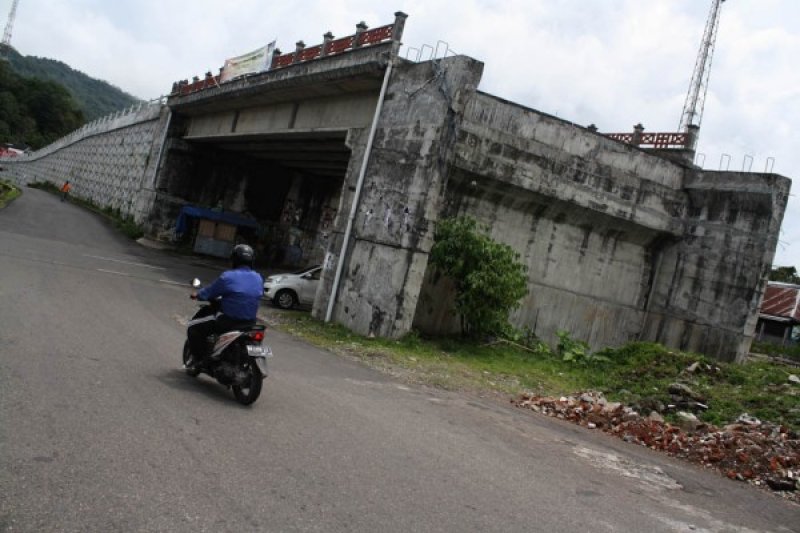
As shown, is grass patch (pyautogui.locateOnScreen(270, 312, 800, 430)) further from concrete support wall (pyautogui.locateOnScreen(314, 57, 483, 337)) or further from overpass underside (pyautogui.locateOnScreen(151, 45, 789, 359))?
overpass underside (pyautogui.locateOnScreen(151, 45, 789, 359))

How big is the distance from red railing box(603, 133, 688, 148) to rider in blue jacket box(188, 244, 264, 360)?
1623 cm

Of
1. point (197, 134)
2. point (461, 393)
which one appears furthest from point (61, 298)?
point (197, 134)

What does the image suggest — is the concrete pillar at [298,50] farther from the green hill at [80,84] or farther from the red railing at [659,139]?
the green hill at [80,84]

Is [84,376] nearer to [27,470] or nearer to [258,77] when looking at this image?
[27,470]

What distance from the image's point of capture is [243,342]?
671cm

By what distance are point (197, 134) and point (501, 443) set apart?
2655 centimetres

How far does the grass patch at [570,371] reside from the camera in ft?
36.7

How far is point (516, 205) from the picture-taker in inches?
661

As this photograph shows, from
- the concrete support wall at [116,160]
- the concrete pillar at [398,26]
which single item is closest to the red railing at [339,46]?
the concrete pillar at [398,26]

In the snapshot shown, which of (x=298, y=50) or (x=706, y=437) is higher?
(x=298, y=50)

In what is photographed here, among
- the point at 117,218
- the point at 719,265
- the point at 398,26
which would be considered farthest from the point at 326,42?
the point at 117,218

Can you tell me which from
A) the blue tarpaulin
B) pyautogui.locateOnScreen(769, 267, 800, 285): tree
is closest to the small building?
pyautogui.locateOnScreen(769, 267, 800, 285): tree

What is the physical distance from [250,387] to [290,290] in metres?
12.7

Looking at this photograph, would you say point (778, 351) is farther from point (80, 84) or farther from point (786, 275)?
point (80, 84)
